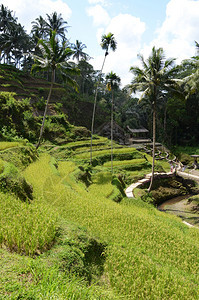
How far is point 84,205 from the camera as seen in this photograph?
7.17 meters

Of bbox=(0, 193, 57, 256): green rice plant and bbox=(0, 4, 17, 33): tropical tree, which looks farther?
bbox=(0, 4, 17, 33): tropical tree

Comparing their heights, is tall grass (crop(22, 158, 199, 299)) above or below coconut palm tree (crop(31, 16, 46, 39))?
below

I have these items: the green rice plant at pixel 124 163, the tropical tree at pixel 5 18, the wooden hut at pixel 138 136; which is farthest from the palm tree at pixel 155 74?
the tropical tree at pixel 5 18

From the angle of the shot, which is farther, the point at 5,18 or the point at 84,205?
the point at 5,18

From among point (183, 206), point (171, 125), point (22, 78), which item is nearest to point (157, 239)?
point (183, 206)

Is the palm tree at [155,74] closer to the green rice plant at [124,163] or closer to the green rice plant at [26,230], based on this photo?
the green rice plant at [124,163]

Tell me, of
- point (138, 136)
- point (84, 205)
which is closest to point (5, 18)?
point (138, 136)

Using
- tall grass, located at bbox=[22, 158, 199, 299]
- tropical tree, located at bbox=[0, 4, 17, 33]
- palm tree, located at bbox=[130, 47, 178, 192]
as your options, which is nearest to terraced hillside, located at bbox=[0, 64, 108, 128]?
tropical tree, located at bbox=[0, 4, 17, 33]

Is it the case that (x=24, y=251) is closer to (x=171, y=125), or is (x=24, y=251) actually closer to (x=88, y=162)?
(x=88, y=162)

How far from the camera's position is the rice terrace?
11.6ft

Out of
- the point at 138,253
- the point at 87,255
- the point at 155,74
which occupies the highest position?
the point at 155,74

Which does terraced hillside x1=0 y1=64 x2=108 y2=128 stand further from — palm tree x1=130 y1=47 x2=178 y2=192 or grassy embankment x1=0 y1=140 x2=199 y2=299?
grassy embankment x1=0 y1=140 x2=199 y2=299

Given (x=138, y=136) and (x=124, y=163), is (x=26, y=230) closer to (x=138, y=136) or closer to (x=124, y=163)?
(x=124, y=163)

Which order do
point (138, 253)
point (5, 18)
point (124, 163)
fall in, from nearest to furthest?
point (138, 253)
point (124, 163)
point (5, 18)
